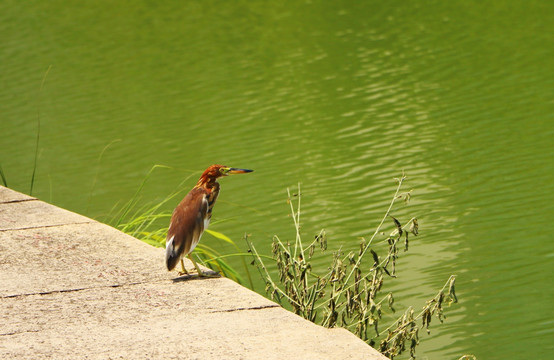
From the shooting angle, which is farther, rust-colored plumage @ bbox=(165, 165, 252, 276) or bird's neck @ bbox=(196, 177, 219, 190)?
bird's neck @ bbox=(196, 177, 219, 190)

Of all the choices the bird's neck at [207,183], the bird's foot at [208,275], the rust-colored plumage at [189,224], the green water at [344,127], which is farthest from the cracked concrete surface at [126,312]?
the green water at [344,127]

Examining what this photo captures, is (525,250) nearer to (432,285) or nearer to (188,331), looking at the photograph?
(432,285)

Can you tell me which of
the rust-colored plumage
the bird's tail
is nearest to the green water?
the rust-colored plumage

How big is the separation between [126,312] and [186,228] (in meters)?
0.47

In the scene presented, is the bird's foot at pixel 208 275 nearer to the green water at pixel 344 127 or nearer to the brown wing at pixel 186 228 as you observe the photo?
the brown wing at pixel 186 228

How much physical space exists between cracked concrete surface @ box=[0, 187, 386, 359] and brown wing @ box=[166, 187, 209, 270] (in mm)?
175

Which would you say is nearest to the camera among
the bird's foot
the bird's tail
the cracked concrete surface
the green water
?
the cracked concrete surface

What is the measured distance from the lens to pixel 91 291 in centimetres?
436

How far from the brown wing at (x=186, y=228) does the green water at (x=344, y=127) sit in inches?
46.2

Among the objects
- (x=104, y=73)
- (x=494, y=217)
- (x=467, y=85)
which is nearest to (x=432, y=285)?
(x=494, y=217)

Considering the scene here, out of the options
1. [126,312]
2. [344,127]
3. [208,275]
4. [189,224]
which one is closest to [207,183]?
[189,224]

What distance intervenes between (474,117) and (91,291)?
725 centimetres

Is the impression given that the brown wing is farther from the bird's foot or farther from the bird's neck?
the bird's foot

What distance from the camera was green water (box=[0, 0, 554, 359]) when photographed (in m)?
6.82
